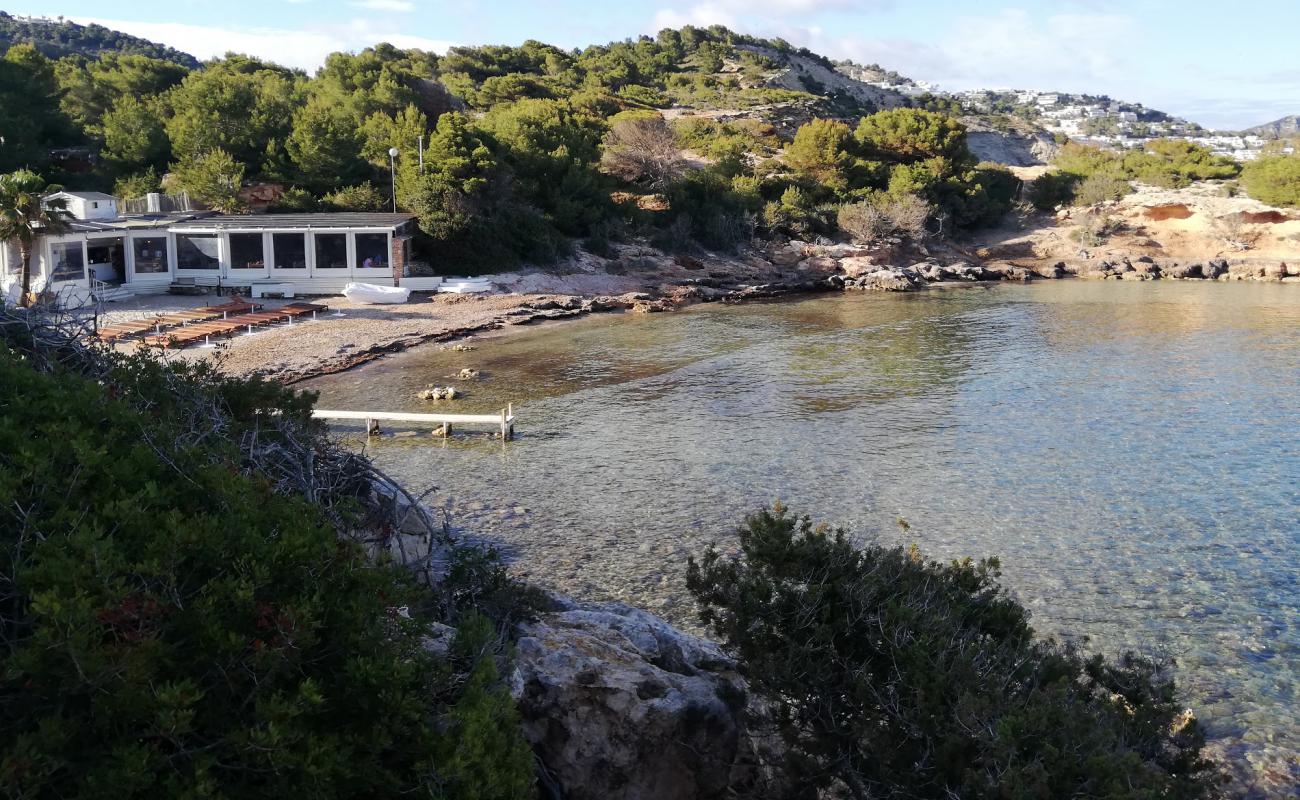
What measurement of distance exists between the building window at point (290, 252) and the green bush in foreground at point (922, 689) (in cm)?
3054

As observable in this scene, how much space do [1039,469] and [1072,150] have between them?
63.7 m

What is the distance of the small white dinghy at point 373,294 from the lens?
33.0 m

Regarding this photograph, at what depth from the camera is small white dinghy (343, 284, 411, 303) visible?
1300 inches

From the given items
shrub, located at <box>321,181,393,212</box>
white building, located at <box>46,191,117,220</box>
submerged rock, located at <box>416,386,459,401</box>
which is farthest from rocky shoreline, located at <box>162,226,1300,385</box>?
white building, located at <box>46,191,117,220</box>

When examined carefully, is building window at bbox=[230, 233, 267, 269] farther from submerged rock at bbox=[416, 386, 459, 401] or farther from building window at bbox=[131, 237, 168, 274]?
submerged rock at bbox=[416, 386, 459, 401]

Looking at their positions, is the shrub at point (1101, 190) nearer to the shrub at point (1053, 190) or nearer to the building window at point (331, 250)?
the shrub at point (1053, 190)

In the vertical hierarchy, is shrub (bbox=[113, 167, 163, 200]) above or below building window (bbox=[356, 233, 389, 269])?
above

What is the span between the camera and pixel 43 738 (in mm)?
3518

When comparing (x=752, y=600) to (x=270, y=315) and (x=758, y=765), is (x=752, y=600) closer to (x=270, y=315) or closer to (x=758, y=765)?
(x=758, y=765)

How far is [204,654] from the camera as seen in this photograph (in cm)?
396

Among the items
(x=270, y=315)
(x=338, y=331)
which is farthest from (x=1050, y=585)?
(x=270, y=315)

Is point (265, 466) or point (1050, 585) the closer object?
point (265, 466)

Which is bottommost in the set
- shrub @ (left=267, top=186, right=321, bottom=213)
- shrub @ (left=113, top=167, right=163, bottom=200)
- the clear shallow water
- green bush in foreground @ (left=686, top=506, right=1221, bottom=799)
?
the clear shallow water

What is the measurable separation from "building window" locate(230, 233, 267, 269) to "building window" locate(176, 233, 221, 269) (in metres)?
0.52
